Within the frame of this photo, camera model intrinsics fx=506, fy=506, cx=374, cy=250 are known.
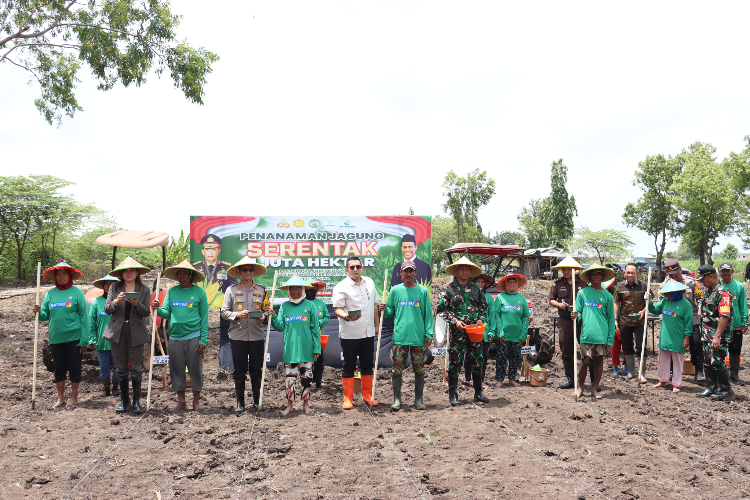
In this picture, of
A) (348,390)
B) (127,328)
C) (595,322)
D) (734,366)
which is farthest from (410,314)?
(734,366)

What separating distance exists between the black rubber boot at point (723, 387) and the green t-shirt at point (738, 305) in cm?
87

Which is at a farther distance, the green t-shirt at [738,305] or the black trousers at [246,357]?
the green t-shirt at [738,305]

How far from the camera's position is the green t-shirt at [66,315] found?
6230 millimetres

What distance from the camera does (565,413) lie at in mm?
5793

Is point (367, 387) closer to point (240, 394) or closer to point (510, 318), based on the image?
point (240, 394)

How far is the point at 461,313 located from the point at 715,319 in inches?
131

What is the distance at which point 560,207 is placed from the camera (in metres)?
41.3

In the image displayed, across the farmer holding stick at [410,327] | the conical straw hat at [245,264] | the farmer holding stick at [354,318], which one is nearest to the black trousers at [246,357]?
the conical straw hat at [245,264]

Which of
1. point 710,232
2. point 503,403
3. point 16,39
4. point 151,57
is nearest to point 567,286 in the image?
point 503,403

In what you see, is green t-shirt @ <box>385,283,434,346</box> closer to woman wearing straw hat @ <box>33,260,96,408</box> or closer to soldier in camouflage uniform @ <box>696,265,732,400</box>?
soldier in camouflage uniform @ <box>696,265,732,400</box>

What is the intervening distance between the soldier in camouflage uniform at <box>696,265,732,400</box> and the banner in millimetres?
4152

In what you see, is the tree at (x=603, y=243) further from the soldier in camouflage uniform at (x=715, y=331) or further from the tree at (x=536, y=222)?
the soldier in camouflage uniform at (x=715, y=331)

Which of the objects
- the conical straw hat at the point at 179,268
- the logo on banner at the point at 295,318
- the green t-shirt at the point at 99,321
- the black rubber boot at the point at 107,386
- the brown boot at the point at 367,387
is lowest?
the black rubber boot at the point at 107,386

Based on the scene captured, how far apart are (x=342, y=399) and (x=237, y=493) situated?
3219mm
